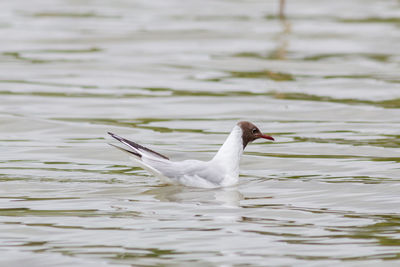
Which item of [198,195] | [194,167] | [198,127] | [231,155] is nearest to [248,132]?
[231,155]

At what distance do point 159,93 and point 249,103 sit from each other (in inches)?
61.9

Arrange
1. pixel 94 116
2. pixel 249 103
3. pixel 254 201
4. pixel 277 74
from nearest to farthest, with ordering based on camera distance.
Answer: pixel 254 201
pixel 94 116
pixel 249 103
pixel 277 74

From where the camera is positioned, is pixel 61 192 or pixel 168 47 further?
pixel 168 47

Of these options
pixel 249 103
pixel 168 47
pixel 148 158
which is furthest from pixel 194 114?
pixel 168 47

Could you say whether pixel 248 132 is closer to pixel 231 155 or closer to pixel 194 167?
pixel 231 155

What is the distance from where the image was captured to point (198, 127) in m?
15.1

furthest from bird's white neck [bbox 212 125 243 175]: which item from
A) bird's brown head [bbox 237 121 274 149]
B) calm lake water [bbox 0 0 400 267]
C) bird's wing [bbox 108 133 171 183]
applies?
bird's wing [bbox 108 133 171 183]

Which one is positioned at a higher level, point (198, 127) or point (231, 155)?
point (231, 155)

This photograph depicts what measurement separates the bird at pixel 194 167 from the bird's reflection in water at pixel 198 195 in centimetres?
7

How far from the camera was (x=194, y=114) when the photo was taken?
16.1 metres

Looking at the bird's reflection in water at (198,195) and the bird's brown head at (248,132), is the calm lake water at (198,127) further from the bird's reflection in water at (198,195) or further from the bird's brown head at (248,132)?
the bird's brown head at (248,132)

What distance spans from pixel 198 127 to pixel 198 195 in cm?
400

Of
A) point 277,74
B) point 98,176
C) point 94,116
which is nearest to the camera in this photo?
point 98,176

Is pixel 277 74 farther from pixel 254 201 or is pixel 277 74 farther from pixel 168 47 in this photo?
pixel 254 201
